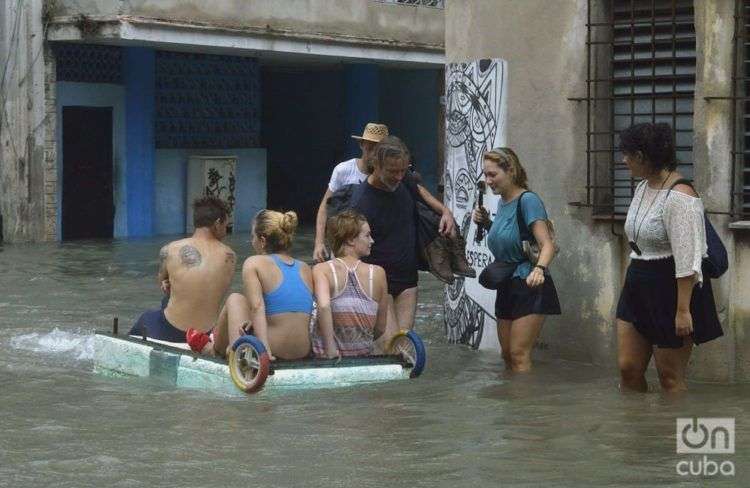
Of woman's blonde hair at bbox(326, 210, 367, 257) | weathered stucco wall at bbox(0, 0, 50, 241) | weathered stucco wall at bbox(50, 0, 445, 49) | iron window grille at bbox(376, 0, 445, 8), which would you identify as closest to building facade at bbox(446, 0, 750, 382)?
woman's blonde hair at bbox(326, 210, 367, 257)

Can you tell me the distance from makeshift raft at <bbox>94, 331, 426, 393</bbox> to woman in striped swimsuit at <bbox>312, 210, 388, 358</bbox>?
0.70 feet

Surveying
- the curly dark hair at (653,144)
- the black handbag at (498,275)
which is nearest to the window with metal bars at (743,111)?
the black handbag at (498,275)

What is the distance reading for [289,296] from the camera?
9.23 metres

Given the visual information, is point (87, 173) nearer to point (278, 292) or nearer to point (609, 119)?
point (609, 119)

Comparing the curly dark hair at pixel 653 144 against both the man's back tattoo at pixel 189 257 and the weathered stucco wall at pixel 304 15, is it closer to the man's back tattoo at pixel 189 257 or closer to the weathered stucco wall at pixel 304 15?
the man's back tattoo at pixel 189 257

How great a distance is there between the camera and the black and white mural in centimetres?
1111

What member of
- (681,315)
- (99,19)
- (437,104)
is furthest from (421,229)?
(437,104)

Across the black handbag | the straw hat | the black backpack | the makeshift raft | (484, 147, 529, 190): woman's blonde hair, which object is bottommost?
the makeshift raft

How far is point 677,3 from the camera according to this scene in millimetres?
10133

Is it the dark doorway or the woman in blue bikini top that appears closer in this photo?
the woman in blue bikini top

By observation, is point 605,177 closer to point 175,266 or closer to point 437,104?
point 175,266

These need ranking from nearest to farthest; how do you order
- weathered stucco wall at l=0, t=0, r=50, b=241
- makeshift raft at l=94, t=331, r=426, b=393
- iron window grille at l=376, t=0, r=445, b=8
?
1. makeshift raft at l=94, t=331, r=426, b=393
2. weathered stucco wall at l=0, t=0, r=50, b=241
3. iron window grille at l=376, t=0, r=445, b=8

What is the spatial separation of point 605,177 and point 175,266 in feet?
9.54

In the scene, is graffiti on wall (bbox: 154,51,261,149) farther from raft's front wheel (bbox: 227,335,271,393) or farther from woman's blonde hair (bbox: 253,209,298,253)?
raft's front wheel (bbox: 227,335,271,393)
